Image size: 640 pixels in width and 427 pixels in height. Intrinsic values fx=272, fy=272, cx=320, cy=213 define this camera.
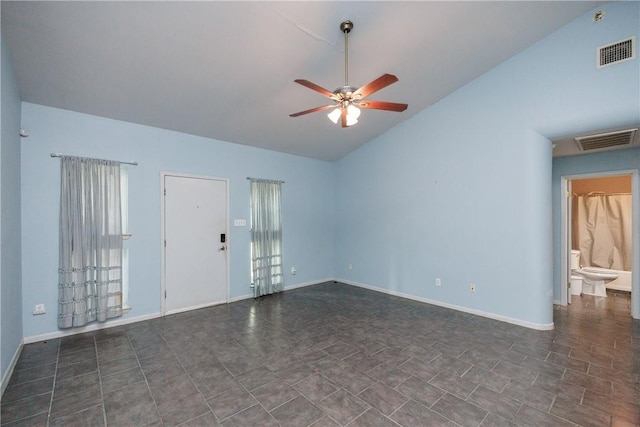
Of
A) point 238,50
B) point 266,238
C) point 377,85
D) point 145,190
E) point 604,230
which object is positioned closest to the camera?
point 377,85

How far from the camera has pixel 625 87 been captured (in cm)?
286

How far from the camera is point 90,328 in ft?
11.7

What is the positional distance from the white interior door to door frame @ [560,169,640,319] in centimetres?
563

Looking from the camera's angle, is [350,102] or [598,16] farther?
[598,16]

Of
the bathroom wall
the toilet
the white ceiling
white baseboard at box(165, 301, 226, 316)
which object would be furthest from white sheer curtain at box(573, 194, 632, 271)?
white baseboard at box(165, 301, 226, 316)

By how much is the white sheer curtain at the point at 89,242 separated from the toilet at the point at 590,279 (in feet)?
25.2

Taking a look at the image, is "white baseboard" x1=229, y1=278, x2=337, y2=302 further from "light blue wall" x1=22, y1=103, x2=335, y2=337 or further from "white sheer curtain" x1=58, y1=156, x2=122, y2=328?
"white sheer curtain" x1=58, y1=156, x2=122, y2=328

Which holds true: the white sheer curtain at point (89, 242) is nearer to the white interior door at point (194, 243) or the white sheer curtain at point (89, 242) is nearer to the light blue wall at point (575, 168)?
the white interior door at point (194, 243)

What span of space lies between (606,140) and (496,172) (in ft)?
A: 4.42

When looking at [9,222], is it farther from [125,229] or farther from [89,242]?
[125,229]

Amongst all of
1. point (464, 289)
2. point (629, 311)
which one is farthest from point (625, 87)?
point (629, 311)

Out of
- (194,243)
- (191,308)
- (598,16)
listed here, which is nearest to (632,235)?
(598,16)

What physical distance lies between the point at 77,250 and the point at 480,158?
5.60 m

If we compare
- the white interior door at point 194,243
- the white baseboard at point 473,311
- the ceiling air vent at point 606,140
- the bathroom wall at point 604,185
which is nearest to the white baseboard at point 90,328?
the white interior door at point 194,243
